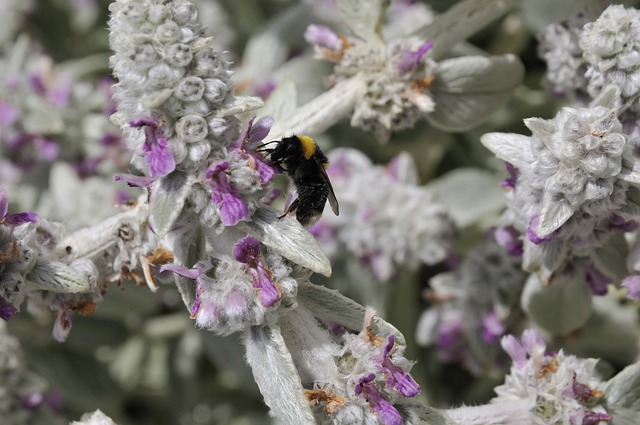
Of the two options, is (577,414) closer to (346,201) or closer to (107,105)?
(346,201)

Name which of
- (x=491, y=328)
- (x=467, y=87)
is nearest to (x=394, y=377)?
(x=467, y=87)

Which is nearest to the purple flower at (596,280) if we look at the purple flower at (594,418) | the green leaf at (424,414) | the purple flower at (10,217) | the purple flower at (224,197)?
the purple flower at (594,418)

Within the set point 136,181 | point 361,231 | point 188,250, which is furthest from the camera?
point 361,231

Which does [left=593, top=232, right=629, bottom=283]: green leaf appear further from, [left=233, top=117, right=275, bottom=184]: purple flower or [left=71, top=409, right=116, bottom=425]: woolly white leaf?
[left=71, top=409, right=116, bottom=425]: woolly white leaf

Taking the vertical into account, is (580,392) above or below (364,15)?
below

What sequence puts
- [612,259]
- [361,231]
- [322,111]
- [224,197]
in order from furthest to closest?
1. [361,231]
2. [322,111]
3. [612,259]
4. [224,197]

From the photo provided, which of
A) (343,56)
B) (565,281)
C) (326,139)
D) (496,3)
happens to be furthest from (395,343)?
(326,139)

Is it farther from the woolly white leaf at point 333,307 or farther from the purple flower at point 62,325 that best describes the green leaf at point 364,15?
the purple flower at point 62,325

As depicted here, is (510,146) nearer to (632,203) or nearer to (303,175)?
(632,203)
